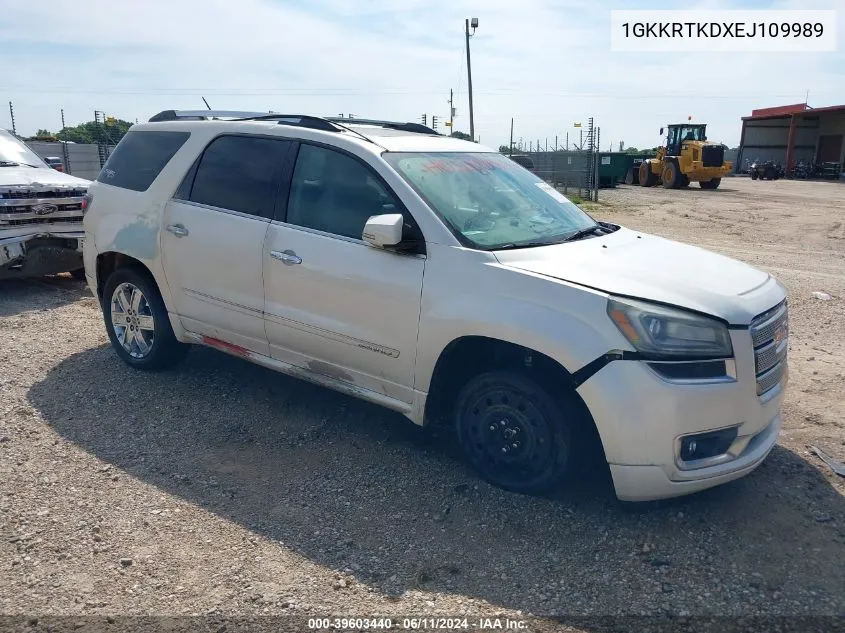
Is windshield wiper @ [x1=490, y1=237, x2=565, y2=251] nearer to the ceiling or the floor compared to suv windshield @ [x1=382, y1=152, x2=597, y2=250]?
nearer to the floor

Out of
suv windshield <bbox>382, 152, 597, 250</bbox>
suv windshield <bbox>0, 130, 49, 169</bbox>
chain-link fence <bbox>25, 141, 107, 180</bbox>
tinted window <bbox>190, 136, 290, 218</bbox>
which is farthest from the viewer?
chain-link fence <bbox>25, 141, 107, 180</bbox>

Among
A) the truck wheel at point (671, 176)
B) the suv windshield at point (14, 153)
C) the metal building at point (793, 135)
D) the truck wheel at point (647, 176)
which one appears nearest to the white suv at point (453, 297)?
the suv windshield at point (14, 153)

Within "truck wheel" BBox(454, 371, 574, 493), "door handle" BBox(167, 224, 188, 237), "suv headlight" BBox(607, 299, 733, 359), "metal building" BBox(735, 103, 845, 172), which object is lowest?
"truck wheel" BBox(454, 371, 574, 493)

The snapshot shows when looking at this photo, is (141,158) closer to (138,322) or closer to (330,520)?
(138,322)

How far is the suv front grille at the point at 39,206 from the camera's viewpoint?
25.2 feet

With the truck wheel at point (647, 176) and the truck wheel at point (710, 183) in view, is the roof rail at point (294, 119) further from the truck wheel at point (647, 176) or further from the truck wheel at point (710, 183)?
the truck wheel at point (647, 176)

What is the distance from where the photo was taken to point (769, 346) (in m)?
3.53

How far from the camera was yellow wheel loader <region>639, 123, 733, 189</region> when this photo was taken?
30609mm

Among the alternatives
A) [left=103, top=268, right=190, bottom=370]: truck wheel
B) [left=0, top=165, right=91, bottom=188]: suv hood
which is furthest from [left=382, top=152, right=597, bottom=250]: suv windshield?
[left=0, top=165, right=91, bottom=188]: suv hood

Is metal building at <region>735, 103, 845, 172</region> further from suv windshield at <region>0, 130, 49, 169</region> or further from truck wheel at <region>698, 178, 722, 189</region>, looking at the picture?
suv windshield at <region>0, 130, 49, 169</region>

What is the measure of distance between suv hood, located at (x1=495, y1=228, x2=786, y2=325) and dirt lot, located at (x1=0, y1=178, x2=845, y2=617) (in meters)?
1.04

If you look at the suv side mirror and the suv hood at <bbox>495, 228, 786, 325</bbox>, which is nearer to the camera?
the suv hood at <bbox>495, 228, 786, 325</bbox>

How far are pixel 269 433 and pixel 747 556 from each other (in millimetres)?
2742

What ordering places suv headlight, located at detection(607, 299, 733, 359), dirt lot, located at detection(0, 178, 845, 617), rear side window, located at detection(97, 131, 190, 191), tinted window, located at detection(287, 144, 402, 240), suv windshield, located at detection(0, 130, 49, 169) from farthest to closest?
suv windshield, located at detection(0, 130, 49, 169) → rear side window, located at detection(97, 131, 190, 191) → tinted window, located at detection(287, 144, 402, 240) → suv headlight, located at detection(607, 299, 733, 359) → dirt lot, located at detection(0, 178, 845, 617)
